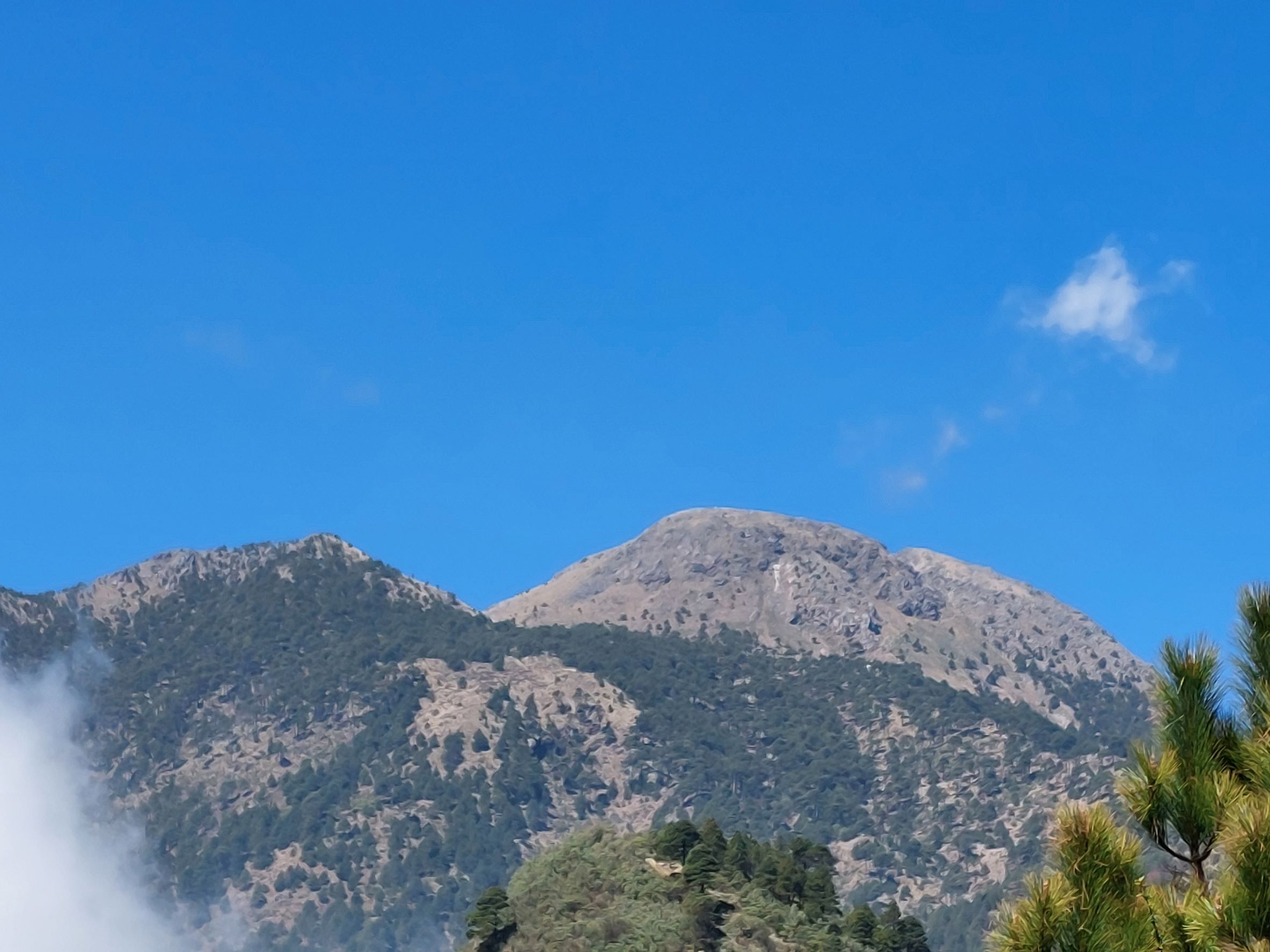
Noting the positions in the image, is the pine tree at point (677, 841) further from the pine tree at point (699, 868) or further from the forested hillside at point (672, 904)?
the pine tree at point (699, 868)

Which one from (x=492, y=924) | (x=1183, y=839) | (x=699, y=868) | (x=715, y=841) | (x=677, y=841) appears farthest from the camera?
(x=715, y=841)

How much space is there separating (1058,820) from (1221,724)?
2.14 m

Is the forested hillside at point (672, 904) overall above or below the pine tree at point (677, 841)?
below

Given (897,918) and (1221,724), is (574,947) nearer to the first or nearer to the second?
(897,918)

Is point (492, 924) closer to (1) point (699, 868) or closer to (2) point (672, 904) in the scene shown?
(2) point (672, 904)

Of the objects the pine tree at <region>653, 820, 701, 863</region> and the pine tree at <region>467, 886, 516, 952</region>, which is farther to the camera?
the pine tree at <region>653, 820, 701, 863</region>

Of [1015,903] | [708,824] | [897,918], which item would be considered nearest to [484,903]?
[708,824]

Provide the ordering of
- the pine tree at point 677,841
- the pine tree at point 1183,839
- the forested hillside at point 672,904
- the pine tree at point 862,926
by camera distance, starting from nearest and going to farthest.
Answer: the pine tree at point 1183,839
the forested hillside at point 672,904
the pine tree at point 862,926
the pine tree at point 677,841

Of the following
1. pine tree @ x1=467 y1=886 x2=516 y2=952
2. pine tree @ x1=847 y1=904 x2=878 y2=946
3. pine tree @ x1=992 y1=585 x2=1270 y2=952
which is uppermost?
pine tree @ x1=467 y1=886 x2=516 y2=952

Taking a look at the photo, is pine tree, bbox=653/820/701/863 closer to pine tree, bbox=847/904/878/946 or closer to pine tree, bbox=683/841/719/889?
pine tree, bbox=683/841/719/889

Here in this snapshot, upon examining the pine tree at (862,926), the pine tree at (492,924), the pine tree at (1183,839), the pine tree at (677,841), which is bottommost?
the pine tree at (1183,839)

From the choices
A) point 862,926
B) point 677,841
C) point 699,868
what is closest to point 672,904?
point 699,868

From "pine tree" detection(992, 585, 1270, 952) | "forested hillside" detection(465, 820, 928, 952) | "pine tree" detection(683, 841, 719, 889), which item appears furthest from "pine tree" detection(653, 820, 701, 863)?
"pine tree" detection(992, 585, 1270, 952)

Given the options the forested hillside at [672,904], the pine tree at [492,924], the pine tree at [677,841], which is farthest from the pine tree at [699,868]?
the pine tree at [492,924]
